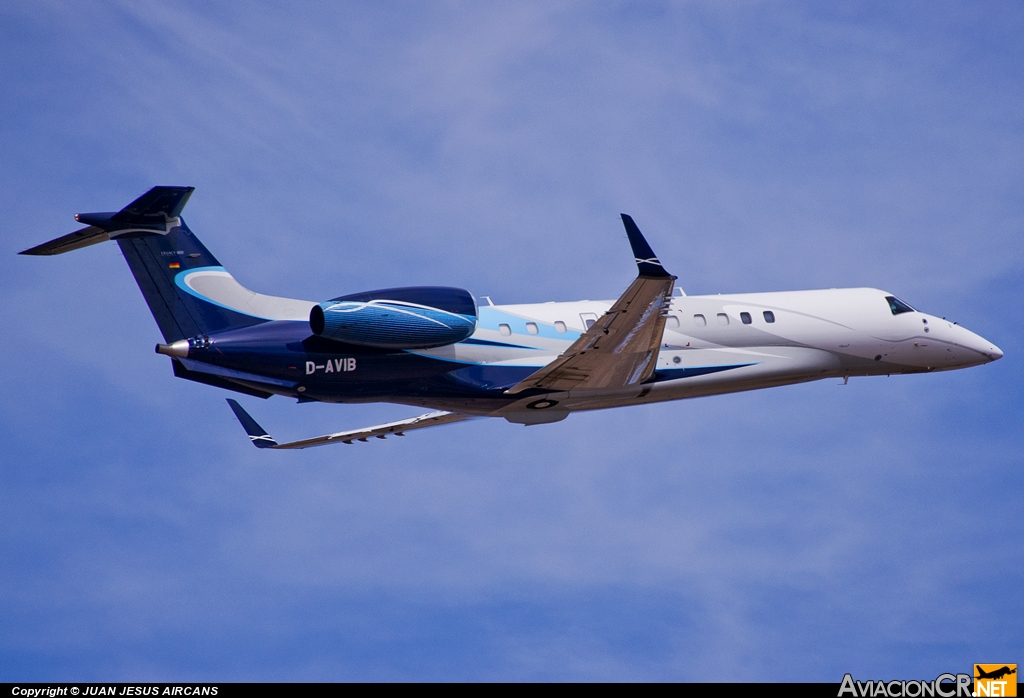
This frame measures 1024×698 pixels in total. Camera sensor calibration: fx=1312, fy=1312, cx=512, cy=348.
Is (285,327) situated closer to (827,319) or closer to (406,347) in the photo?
(406,347)

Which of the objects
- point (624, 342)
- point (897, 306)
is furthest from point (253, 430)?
point (897, 306)

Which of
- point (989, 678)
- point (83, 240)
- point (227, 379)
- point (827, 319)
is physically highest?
point (827, 319)

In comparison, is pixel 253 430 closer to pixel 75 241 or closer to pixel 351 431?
pixel 351 431

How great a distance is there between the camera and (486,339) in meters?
27.4

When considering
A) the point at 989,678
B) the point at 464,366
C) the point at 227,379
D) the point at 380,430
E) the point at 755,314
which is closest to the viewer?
the point at 989,678

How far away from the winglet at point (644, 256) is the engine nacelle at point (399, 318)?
4.23 meters

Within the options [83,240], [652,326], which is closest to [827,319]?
[652,326]

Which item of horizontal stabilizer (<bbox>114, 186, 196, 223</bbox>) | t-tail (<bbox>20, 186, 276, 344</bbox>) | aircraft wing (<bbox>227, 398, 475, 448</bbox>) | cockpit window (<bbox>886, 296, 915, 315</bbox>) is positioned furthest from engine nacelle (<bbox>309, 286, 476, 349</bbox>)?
cockpit window (<bbox>886, 296, 915, 315</bbox>)

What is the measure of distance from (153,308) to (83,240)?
183cm

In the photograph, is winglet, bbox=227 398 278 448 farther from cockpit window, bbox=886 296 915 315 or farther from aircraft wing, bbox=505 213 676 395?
cockpit window, bbox=886 296 915 315

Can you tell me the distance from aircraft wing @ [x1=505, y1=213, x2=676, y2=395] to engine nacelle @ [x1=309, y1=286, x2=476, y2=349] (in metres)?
2.14

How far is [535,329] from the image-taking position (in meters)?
28.1

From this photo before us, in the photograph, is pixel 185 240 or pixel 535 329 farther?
pixel 535 329

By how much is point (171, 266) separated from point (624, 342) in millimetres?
9049
